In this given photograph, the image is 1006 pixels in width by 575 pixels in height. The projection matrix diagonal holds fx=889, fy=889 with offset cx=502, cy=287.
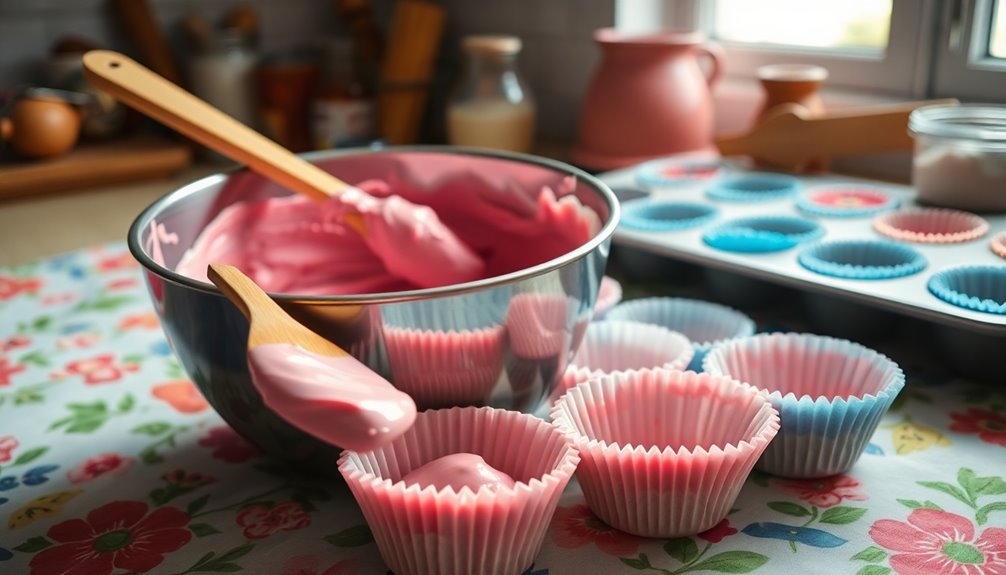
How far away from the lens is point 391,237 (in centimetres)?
65

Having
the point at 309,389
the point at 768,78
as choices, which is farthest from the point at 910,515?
the point at 768,78

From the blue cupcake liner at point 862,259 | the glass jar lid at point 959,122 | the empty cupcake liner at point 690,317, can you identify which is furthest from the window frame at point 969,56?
the empty cupcake liner at point 690,317

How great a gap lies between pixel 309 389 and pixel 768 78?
73 centimetres

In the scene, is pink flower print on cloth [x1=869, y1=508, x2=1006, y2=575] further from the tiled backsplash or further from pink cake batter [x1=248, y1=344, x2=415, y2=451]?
the tiled backsplash

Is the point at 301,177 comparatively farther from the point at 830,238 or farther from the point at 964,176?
the point at 964,176

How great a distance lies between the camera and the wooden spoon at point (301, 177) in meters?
0.62

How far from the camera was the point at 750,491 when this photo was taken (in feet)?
1.74

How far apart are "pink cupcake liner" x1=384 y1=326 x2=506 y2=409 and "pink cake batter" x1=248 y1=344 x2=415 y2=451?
49 millimetres

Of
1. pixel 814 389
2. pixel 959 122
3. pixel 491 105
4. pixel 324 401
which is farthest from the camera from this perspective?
pixel 491 105

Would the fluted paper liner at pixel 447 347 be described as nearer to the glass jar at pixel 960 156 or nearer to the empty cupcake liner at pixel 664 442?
the empty cupcake liner at pixel 664 442

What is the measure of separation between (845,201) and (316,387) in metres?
0.65

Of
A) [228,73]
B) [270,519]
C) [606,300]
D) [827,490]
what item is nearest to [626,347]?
[606,300]

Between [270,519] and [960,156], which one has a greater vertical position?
[960,156]

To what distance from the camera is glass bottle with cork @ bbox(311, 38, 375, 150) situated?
130 centimetres
